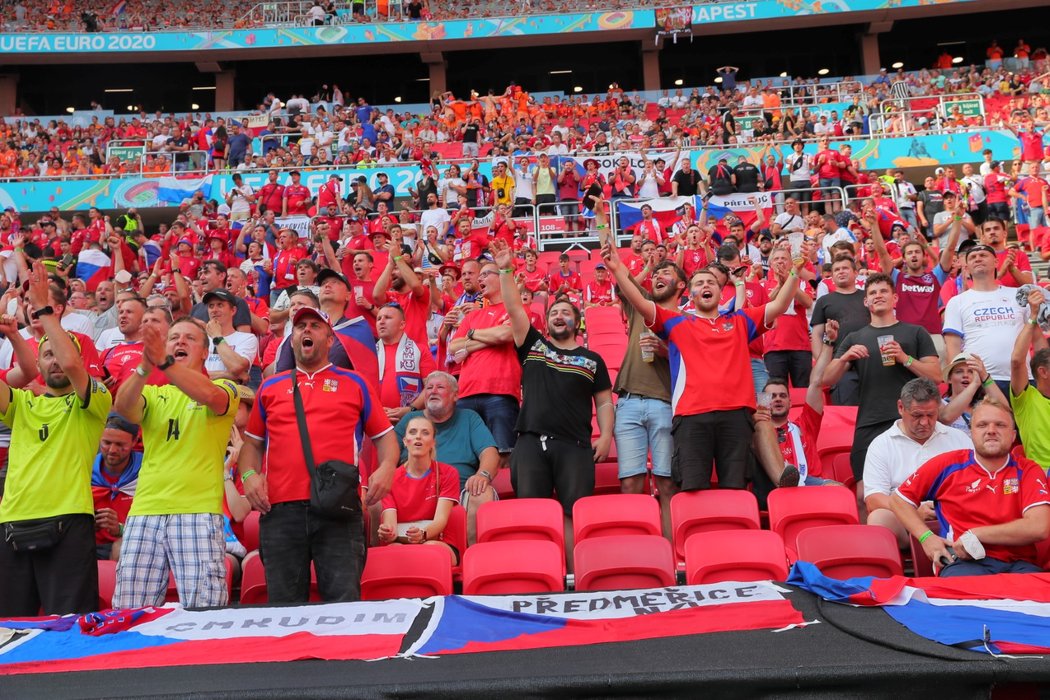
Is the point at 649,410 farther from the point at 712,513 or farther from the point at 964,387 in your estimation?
the point at 964,387

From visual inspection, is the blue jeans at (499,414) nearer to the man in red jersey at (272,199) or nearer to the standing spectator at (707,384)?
the standing spectator at (707,384)

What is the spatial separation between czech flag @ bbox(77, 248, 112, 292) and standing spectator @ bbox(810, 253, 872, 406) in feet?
29.6

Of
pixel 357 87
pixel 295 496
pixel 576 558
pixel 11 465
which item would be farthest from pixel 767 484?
pixel 357 87

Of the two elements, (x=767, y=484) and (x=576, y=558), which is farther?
(x=767, y=484)

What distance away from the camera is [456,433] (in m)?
5.74

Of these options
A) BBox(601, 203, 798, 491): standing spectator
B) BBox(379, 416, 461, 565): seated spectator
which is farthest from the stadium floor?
BBox(601, 203, 798, 491): standing spectator

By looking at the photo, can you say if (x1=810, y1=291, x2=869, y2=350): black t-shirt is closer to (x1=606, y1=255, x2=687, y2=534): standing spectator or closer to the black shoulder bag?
(x1=606, y1=255, x2=687, y2=534): standing spectator

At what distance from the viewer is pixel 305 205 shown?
15.5 metres

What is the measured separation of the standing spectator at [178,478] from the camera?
4164 mm

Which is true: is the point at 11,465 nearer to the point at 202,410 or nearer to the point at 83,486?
the point at 83,486

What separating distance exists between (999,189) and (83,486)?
13.1m

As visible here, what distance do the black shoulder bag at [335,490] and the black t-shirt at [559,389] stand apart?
1.43 m

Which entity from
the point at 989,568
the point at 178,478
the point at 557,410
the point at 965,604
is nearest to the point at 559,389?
the point at 557,410

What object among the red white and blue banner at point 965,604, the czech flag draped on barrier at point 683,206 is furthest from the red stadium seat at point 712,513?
the czech flag draped on barrier at point 683,206
